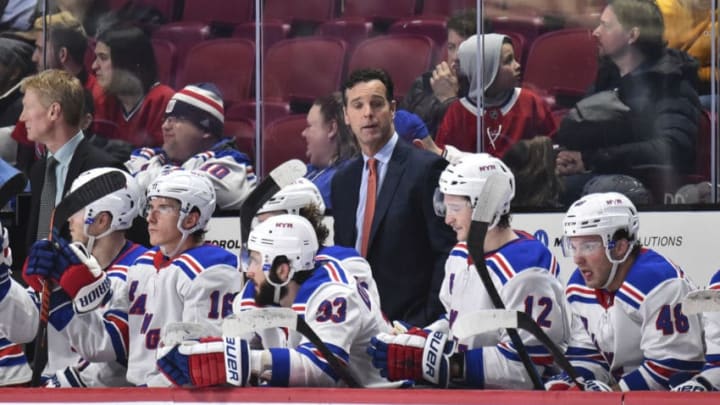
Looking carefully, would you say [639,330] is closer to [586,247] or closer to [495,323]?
[586,247]

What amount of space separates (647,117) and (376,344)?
5.44 feet

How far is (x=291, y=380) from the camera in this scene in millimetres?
4695

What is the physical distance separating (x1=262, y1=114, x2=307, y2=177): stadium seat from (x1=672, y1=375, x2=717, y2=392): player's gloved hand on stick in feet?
6.71

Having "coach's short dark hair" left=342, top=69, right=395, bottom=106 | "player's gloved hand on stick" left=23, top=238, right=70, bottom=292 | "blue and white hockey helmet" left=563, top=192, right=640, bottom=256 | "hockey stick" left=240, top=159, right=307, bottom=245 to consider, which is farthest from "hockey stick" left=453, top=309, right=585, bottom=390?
"coach's short dark hair" left=342, top=69, right=395, bottom=106

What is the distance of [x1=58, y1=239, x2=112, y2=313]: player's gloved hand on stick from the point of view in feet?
16.7

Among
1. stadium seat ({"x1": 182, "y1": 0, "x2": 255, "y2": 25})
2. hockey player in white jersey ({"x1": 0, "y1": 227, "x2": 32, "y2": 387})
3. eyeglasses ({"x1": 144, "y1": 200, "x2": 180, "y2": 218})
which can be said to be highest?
stadium seat ({"x1": 182, "y1": 0, "x2": 255, "y2": 25})

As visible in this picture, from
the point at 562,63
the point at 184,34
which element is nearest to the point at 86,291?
the point at 184,34

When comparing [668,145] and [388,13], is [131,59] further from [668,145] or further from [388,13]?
[668,145]

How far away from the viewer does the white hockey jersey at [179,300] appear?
203 inches

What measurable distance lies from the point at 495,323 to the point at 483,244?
1.15 ft

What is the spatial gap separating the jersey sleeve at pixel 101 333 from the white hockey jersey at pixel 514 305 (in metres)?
1.07

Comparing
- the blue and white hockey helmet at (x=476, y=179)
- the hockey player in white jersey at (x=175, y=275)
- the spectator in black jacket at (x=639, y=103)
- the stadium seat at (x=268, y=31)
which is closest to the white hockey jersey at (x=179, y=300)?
the hockey player in white jersey at (x=175, y=275)

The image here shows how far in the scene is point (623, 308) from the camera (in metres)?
4.92

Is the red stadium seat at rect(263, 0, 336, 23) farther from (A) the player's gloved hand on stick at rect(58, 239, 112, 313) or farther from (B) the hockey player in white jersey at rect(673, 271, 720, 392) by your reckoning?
(B) the hockey player in white jersey at rect(673, 271, 720, 392)
